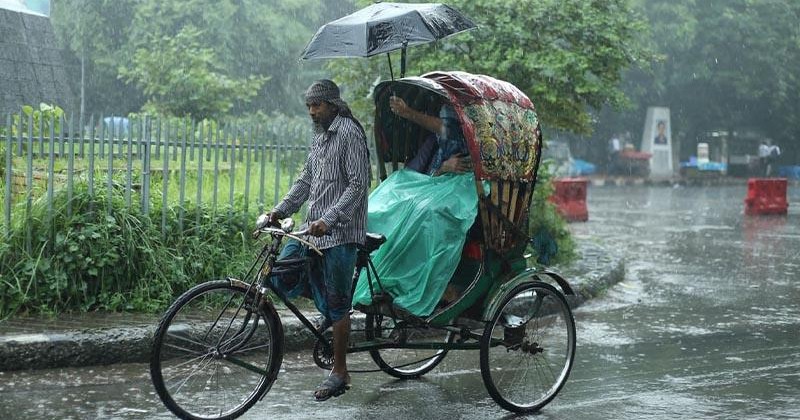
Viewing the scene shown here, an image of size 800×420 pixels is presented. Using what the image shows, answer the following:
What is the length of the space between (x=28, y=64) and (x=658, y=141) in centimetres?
3927

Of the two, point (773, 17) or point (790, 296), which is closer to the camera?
point (790, 296)

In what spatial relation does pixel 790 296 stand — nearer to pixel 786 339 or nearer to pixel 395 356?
pixel 786 339

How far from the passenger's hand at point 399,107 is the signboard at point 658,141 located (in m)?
42.2

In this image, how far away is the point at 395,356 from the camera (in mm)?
7008

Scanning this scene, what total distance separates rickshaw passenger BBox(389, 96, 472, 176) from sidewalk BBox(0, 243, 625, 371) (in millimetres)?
1762

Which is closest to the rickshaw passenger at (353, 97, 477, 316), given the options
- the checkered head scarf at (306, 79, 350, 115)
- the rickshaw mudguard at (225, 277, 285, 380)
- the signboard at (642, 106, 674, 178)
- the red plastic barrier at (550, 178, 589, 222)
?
the rickshaw mudguard at (225, 277, 285, 380)

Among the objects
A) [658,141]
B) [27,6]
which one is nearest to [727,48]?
[658,141]

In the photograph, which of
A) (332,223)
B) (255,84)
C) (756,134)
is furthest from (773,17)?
(332,223)

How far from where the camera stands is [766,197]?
77.2 feet

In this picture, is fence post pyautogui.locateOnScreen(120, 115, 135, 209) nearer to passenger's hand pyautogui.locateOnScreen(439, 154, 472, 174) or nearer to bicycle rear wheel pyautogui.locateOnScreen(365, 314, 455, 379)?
bicycle rear wheel pyautogui.locateOnScreen(365, 314, 455, 379)

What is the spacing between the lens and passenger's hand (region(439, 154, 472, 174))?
241 inches

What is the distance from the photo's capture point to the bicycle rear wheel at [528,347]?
5898 mm

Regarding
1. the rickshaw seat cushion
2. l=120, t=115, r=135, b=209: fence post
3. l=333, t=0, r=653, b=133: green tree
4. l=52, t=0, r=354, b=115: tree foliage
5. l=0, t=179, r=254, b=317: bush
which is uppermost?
l=52, t=0, r=354, b=115: tree foliage

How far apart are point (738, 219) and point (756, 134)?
106 ft
